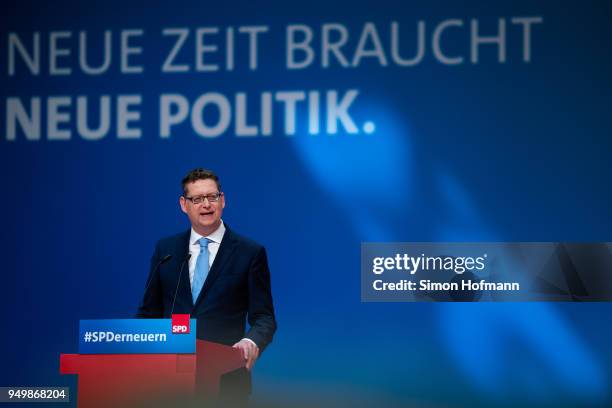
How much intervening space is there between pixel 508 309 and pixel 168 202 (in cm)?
205

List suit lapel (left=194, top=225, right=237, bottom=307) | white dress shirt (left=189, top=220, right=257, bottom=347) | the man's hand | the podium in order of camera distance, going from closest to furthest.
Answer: the podium
the man's hand
suit lapel (left=194, top=225, right=237, bottom=307)
white dress shirt (left=189, top=220, right=257, bottom=347)

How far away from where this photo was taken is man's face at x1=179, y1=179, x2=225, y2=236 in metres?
4.51

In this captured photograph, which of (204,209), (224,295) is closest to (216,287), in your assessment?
(224,295)

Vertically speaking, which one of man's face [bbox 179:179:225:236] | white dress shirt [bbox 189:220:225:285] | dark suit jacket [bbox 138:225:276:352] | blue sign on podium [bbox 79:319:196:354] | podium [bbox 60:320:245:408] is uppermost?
man's face [bbox 179:179:225:236]

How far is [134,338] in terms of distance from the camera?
3.20 m

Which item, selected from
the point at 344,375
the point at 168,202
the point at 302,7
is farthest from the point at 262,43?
the point at 344,375

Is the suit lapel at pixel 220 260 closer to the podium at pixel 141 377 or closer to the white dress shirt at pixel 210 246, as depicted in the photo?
the white dress shirt at pixel 210 246

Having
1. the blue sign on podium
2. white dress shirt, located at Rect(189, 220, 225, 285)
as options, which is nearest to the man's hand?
the blue sign on podium

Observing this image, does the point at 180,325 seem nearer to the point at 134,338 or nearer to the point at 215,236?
the point at 134,338

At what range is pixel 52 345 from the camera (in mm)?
5473

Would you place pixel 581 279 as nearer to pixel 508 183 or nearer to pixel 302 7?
pixel 508 183

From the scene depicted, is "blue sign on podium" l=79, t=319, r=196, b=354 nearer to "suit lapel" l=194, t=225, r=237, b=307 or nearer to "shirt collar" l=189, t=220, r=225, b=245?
"suit lapel" l=194, t=225, r=237, b=307

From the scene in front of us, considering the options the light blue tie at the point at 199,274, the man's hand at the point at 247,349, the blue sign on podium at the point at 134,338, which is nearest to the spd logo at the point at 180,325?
the blue sign on podium at the point at 134,338

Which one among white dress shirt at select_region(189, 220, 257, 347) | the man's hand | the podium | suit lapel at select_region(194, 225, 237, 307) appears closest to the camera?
the podium
